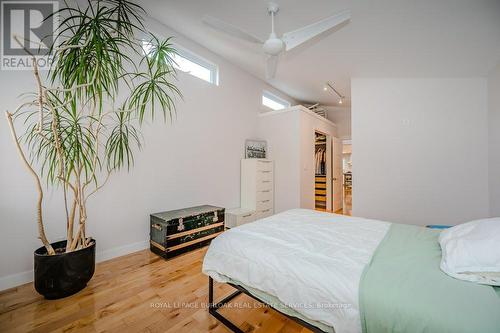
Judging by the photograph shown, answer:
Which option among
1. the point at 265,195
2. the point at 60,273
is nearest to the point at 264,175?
the point at 265,195

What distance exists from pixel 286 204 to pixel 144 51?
340 centimetres

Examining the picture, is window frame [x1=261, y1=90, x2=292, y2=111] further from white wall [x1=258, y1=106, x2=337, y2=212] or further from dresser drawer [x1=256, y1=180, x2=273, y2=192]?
dresser drawer [x1=256, y1=180, x2=273, y2=192]

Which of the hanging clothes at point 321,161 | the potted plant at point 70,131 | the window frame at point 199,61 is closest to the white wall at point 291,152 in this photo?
the hanging clothes at point 321,161

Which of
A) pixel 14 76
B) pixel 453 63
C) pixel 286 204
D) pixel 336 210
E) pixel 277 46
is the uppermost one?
pixel 453 63

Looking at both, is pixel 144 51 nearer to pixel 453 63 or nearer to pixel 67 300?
pixel 67 300

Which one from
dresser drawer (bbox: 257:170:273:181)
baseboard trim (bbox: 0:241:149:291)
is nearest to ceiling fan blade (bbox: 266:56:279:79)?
dresser drawer (bbox: 257:170:273:181)

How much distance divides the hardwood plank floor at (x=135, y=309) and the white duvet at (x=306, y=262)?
0.37 m

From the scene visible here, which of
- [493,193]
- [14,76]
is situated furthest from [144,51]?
[493,193]

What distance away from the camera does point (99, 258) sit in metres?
2.23

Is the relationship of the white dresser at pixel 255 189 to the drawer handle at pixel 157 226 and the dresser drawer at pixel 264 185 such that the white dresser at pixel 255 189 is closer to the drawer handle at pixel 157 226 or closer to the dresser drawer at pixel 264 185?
the dresser drawer at pixel 264 185

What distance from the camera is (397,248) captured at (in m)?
1.22

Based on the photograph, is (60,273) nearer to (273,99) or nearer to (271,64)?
(271,64)

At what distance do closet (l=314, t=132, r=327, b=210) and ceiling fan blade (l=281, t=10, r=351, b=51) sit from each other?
3.53 metres

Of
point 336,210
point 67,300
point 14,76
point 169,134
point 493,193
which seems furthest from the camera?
point 336,210
